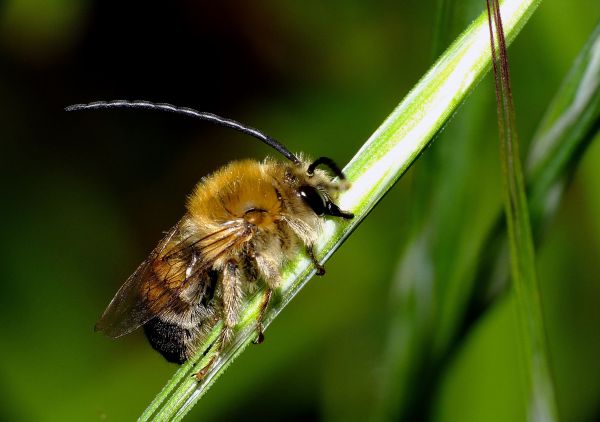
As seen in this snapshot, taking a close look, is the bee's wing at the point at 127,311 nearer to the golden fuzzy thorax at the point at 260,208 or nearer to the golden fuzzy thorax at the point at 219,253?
the golden fuzzy thorax at the point at 219,253

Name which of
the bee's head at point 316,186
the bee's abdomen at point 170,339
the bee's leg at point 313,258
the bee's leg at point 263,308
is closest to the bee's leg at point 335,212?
the bee's head at point 316,186

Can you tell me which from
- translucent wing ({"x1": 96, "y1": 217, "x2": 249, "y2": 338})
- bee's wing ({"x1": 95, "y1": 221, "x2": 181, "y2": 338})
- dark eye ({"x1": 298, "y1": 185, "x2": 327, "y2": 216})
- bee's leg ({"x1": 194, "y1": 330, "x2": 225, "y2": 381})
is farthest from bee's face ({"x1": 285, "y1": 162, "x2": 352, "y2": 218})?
bee's wing ({"x1": 95, "y1": 221, "x2": 181, "y2": 338})

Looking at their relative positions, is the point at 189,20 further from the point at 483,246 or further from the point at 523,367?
→ the point at 523,367

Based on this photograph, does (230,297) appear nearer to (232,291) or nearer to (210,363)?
(232,291)

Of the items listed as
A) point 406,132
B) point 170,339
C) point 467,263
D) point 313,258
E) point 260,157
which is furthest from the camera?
point 260,157

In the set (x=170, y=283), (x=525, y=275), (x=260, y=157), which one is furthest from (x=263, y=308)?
(x=260, y=157)
